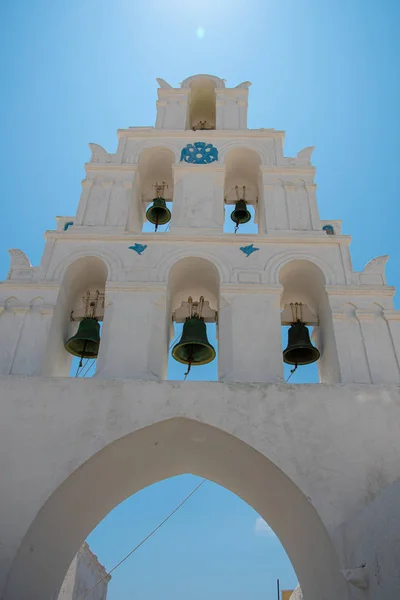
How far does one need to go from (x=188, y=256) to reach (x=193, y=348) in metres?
1.30

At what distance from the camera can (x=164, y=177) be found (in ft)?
34.7

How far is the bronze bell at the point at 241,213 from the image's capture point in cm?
1042

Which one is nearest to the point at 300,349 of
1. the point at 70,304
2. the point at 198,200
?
the point at 198,200

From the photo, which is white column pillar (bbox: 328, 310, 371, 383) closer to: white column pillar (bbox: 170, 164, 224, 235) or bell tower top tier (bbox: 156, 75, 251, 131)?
white column pillar (bbox: 170, 164, 224, 235)

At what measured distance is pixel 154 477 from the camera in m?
7.38

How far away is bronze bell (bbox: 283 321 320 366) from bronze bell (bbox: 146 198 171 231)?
10.8ft

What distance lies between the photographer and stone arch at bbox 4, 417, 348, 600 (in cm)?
581

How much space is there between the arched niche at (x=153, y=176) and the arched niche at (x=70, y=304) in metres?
1.87

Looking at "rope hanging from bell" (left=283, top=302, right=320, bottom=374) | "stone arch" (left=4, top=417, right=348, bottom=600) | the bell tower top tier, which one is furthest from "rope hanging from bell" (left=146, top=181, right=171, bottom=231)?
"stone arch" (left=4, top=417, right=348, bottom=600)

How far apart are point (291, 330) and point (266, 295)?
80 centimetres

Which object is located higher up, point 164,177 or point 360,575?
point 164,177

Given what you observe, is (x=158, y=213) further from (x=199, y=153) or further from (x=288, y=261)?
(x=288, y=261)

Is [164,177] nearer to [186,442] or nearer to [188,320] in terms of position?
[188,320]

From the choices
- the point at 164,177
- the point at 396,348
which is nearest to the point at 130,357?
the point at 396,348
